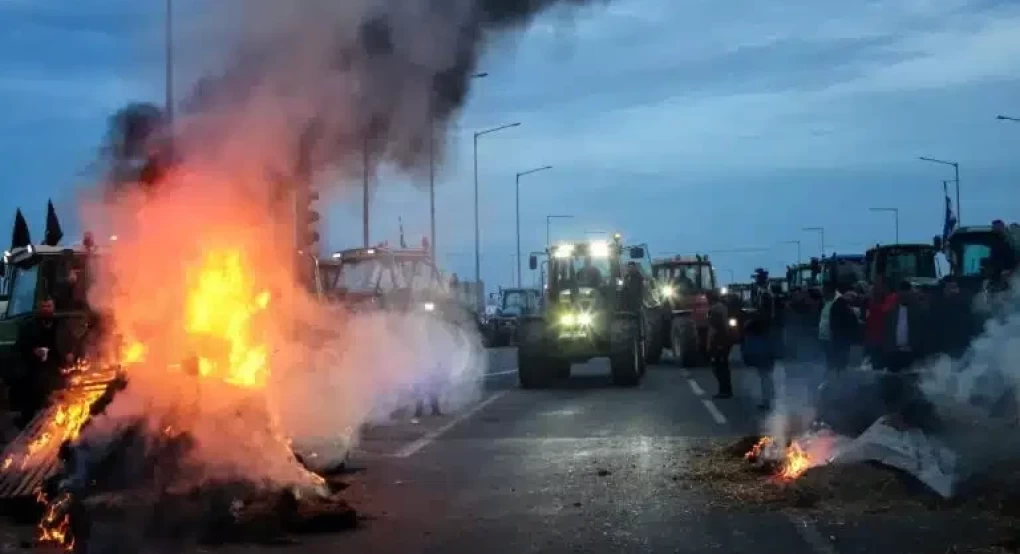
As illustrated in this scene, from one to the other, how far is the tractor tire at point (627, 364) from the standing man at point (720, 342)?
3699mm

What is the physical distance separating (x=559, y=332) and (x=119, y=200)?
49.1 ft

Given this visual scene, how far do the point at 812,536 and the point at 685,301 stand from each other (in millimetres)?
27270

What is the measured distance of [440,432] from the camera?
18656mm

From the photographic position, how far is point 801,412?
1717cm

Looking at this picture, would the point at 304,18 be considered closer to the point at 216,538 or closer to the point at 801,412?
the point at 216,538

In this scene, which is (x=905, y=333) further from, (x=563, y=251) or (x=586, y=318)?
(x=563, y=251)

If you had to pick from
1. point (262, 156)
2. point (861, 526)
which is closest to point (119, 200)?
point (262, 156)

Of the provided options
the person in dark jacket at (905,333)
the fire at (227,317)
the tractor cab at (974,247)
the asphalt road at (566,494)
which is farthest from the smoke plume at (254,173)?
the tractor cab at (974,247)

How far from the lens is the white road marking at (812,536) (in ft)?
31.6

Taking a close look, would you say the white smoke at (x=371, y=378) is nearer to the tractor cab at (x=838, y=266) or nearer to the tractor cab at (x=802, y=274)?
the tractor cab at (x=838, y=266)

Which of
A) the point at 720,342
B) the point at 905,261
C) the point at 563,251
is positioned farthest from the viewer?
the point at 905,261

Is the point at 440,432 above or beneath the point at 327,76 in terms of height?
beneath

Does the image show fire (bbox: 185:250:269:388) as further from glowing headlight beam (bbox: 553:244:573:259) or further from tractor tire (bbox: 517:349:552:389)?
glowing headlight beam (bbox: 553:244:573:259)

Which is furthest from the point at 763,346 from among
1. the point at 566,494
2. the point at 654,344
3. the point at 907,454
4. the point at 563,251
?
the point at 654,344
